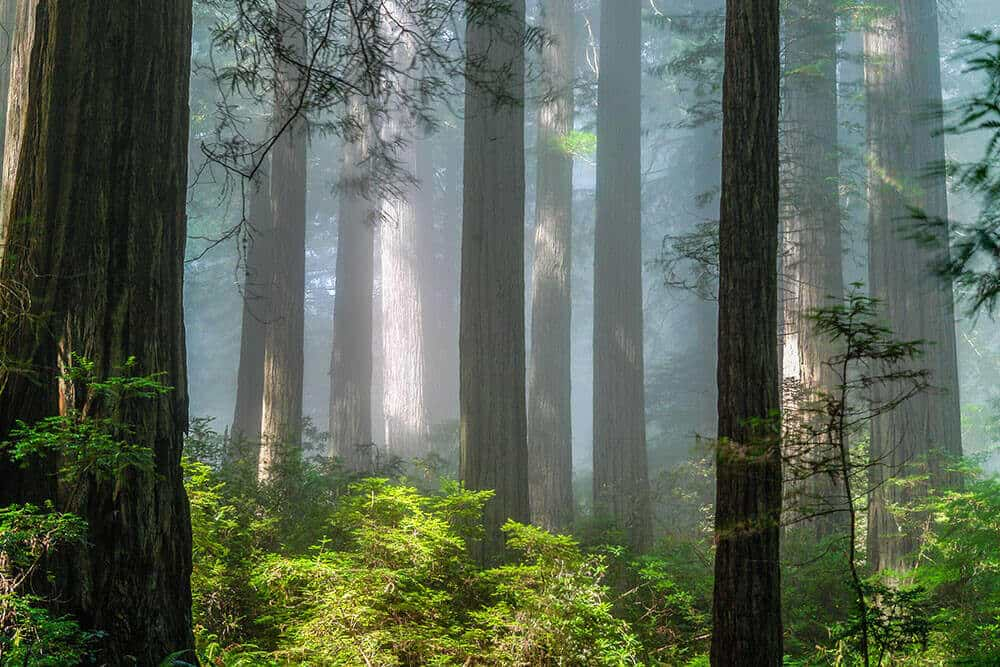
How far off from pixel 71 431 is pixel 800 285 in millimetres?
11342

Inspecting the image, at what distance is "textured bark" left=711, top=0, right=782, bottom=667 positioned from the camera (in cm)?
493

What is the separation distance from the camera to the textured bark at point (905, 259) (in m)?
10.4

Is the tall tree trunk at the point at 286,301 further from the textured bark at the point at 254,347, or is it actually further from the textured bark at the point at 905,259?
the textured bark at the point at 905,259

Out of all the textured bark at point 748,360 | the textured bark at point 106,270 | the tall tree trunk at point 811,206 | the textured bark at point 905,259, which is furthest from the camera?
the tall tree trunk at point 811,206

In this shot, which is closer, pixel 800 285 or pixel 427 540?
pixel 427 540

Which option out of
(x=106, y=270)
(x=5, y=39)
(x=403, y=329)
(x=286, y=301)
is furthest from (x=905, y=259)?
(x=403, y=329)

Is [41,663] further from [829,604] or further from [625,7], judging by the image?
[625,7]

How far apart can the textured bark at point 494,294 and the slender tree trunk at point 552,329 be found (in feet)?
15.4

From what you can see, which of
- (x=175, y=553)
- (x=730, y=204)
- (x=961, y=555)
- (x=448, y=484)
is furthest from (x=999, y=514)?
(x=175, y=553)

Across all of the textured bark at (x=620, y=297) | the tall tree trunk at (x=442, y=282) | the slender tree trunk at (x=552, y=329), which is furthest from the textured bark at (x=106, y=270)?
the tall tree trunk at (x=442, y=282)

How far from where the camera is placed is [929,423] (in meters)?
10.8

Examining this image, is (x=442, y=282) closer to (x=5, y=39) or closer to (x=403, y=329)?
(x=403, y=329)

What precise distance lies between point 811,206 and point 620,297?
141 inches

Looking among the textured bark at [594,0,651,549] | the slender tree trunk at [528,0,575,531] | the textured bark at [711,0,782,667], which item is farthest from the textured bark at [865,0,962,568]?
the textured bark at [711,0,782,667]
